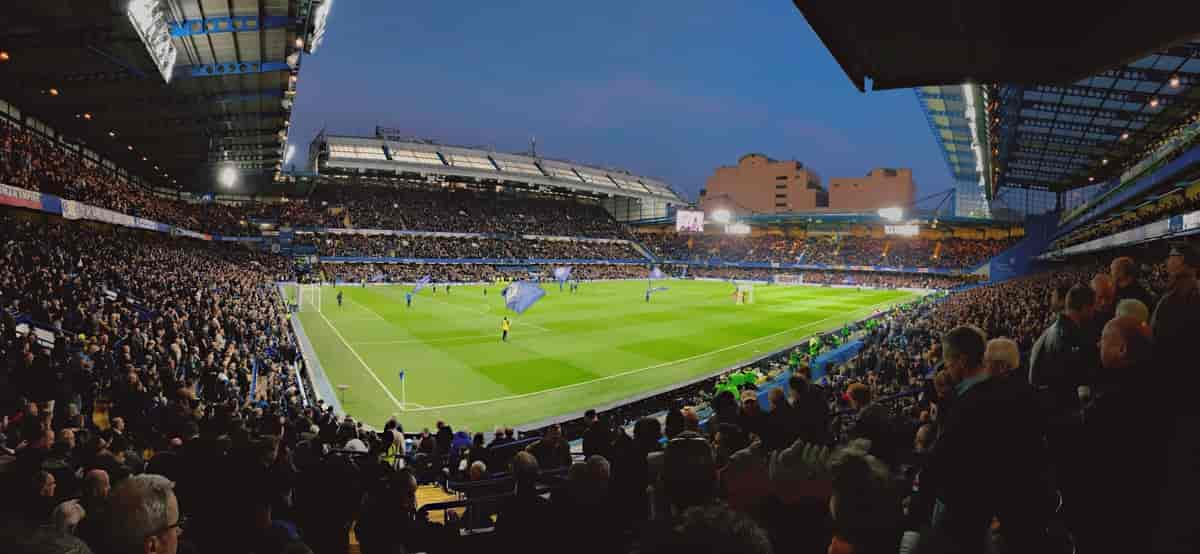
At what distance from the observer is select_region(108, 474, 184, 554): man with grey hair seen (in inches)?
82.5

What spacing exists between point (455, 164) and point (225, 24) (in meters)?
54.7

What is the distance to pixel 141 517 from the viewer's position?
2.12 m

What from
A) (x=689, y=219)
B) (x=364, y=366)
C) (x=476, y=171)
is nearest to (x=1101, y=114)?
(x=364, y=366)

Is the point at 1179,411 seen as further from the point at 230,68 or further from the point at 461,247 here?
the point at 461,247

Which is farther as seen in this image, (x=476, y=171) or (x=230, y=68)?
(x=476, y=171)

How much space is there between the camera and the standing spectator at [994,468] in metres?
2.46

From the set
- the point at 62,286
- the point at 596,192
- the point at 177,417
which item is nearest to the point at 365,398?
the point at 62,286

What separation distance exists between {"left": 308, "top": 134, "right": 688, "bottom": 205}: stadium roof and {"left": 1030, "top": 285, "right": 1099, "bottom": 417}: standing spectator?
6890cm

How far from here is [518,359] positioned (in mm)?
23562

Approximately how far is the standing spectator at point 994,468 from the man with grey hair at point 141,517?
10.7ft

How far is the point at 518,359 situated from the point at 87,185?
23740 mm

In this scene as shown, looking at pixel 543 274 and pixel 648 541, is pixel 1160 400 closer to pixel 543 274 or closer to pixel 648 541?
pixel 648 541

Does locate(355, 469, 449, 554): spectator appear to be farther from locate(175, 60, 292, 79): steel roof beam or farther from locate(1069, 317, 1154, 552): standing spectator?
locate(175, 60, 292, 79): steel roof beam

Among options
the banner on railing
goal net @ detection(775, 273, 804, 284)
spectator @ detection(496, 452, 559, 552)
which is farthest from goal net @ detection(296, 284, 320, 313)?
goal net @ detection(775, 273, 804, 284)
